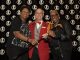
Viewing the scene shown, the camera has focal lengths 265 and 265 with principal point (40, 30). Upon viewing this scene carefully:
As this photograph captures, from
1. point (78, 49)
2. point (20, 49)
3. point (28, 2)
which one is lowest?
point (78, 49)

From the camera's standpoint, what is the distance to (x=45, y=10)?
12.4 ft

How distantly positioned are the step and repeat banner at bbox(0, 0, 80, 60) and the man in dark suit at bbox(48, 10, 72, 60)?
0.56 metres

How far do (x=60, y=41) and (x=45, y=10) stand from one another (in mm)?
766


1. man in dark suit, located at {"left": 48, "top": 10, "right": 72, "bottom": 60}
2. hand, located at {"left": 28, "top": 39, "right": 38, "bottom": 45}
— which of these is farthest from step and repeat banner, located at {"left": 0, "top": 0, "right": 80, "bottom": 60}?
hand, located at {"left": 28, "top": 39, "right": 38, "bottom": 45}

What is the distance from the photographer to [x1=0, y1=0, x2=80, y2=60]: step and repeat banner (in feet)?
12.3

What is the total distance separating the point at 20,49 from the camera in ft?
10.2

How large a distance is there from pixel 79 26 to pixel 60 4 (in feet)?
1.37

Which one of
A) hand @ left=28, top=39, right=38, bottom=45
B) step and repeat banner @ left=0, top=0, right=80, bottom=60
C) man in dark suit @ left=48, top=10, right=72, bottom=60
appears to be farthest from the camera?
step and repeat banner @ left=0, top=0, right=80, bottom=60

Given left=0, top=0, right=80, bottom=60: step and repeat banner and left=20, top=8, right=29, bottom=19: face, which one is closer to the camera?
left=20, top=8, right=29, bottom=19: face

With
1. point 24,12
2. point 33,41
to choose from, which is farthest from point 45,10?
point 33,41

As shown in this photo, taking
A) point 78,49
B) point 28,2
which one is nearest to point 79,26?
point 78,49

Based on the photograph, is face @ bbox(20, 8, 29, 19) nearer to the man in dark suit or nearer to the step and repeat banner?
the man in dark suit

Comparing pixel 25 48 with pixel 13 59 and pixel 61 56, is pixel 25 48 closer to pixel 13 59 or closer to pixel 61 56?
pixel 13 59

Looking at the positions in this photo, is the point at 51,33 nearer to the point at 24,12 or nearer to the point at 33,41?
the point at 33,41
